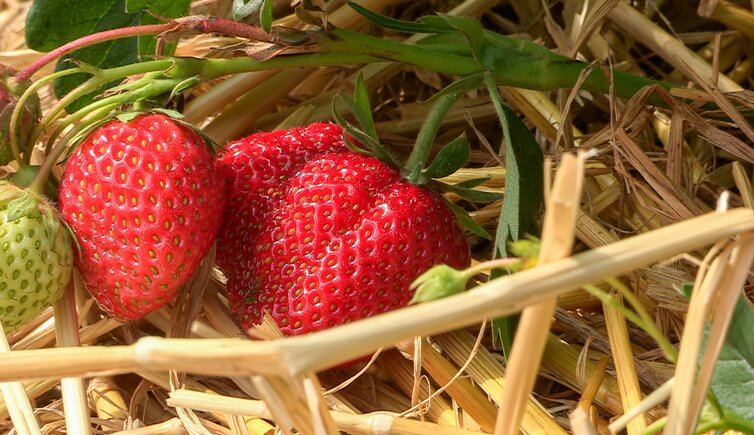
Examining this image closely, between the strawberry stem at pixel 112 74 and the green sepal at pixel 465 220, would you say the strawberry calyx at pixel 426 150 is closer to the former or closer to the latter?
the green sepal at pixel 465 220

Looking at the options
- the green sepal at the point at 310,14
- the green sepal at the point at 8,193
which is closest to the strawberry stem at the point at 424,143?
the green sepal at the point at 310,14

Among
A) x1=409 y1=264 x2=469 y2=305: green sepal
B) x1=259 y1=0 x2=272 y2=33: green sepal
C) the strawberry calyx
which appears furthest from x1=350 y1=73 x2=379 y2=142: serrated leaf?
x1=409 y1=264 x2=469 y2=305: green sepal

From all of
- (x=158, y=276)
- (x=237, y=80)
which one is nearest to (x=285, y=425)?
(x=158, y=276)

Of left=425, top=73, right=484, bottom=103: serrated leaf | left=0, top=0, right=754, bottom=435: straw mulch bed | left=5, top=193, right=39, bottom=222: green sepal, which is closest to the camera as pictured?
left=0, top=0, right=754, bottom=435: straw mulch bed

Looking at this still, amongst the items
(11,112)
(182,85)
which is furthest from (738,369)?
(11,112)

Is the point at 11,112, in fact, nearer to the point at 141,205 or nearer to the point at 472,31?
the point at 141,205

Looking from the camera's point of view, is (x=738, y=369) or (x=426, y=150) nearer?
(x=738, y=369)

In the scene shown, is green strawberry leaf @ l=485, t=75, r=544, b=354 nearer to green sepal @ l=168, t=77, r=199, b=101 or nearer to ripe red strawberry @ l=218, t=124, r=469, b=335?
ripe red strawberry @ l=218, t=124, r=469, b=335

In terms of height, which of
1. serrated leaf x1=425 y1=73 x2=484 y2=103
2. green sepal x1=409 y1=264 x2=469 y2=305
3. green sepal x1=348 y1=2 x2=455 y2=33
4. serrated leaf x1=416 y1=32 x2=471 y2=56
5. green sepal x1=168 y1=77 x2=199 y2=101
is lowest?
green sepal x1=168 y1=77 x2=199 y2=101
